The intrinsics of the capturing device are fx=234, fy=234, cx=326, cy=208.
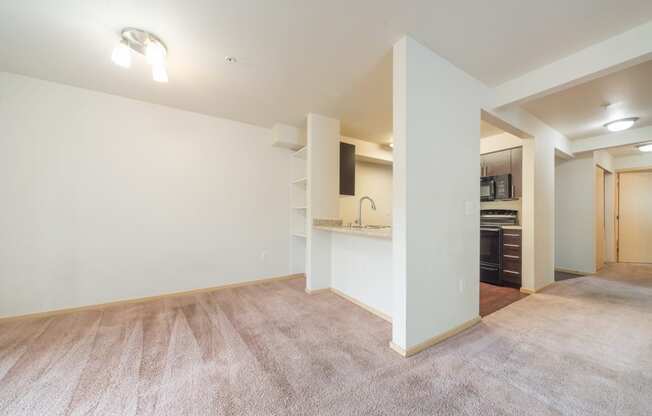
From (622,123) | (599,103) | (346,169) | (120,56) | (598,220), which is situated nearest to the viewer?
(120,56)

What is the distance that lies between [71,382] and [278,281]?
2.50 meters

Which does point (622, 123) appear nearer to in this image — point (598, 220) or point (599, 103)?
point (599, 103)

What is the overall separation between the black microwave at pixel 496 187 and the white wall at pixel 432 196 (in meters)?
2.13

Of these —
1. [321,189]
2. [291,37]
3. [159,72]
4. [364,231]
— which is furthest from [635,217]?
[159,72]

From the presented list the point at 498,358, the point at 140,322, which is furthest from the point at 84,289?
the point at 498,358

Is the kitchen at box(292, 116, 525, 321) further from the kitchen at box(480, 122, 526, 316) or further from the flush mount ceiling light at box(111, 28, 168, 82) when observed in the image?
the flush mount ceiling light at box(111, 28, 168, 82)

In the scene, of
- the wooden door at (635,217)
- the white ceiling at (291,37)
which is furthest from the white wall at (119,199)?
the wooden door at (635,217)

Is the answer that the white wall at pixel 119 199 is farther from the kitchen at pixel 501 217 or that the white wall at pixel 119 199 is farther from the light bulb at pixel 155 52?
the kitchen at pixel 501 217

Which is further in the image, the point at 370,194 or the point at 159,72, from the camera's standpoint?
the point at 370,194

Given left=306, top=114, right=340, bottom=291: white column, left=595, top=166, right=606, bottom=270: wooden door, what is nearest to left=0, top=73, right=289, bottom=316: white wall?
left=306, top=114, right=340, bottom=291: white column

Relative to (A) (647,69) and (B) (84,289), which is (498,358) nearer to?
(A) (647,69)

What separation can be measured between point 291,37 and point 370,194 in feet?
11.3

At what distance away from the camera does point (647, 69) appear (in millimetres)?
2238

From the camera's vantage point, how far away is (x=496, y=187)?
4098 mm
